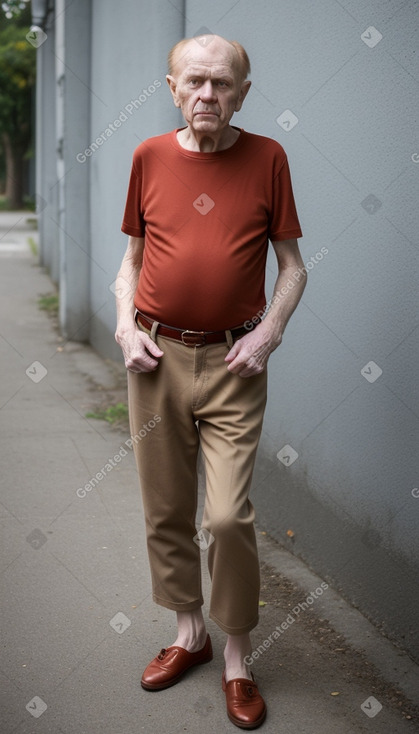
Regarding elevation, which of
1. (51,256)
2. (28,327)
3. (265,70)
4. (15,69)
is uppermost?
(265,70)

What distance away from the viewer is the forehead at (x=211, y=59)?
2.82 m

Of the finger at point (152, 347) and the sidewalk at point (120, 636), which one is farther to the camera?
the sidewalk at point (120, 636)

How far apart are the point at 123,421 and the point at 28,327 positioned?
3.87m

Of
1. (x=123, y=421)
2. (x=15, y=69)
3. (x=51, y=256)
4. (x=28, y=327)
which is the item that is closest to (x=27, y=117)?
(x=15, y=69)

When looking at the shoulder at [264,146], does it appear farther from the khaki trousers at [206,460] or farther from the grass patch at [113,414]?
the grass patch at [113,414]

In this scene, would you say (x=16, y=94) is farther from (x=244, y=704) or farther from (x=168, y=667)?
(x=244, y=704)

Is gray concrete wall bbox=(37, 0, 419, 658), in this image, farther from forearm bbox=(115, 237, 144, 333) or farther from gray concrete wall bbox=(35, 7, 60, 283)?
gray concrete wall bbox=(35, 7, 60, 283)

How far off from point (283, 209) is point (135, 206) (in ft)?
1.67

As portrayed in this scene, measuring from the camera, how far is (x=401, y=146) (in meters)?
3.35

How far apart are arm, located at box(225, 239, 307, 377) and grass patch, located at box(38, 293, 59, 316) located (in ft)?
27.1

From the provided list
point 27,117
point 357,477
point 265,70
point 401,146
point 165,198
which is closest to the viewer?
point 165,198

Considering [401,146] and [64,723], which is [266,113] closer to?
[401,146]

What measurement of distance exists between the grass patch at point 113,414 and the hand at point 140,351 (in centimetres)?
358

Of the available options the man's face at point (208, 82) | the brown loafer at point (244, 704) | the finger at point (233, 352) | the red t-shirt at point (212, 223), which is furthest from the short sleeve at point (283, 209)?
the brown loafer at point (244, 704)
